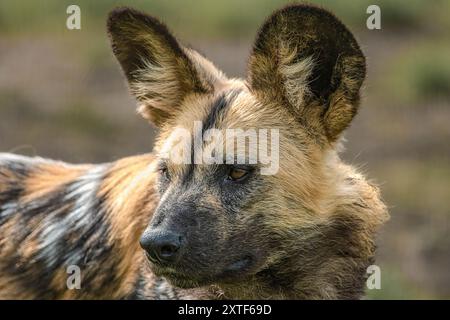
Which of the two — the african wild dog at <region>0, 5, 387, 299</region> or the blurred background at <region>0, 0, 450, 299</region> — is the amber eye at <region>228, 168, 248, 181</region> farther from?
the blurred background at <region>0, 0, 450, 299</region>

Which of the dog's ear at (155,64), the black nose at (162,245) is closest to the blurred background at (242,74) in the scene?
the dog's ear at (155,64)

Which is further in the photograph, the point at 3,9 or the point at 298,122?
the point at 3,9

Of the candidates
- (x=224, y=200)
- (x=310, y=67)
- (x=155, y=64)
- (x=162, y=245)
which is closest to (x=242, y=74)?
(x=155, y=64)

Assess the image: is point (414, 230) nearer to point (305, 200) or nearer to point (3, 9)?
point (305, 200)

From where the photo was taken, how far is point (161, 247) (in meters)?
4.95

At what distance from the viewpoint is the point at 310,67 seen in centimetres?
543

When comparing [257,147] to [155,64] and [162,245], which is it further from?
[155,64]

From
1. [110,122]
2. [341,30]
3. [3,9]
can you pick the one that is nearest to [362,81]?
[341,30]

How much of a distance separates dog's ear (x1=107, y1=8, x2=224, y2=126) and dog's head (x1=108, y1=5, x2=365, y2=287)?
0.01m

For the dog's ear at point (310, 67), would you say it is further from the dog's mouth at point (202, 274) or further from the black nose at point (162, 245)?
the black nose at point (162, 245)

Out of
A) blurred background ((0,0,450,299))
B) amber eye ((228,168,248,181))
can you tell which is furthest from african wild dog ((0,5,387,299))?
blurred background ((0,0,450,299))

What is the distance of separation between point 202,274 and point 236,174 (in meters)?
0.52

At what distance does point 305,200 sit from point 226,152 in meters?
0.48

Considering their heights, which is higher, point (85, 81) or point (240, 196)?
point (85, 81)
